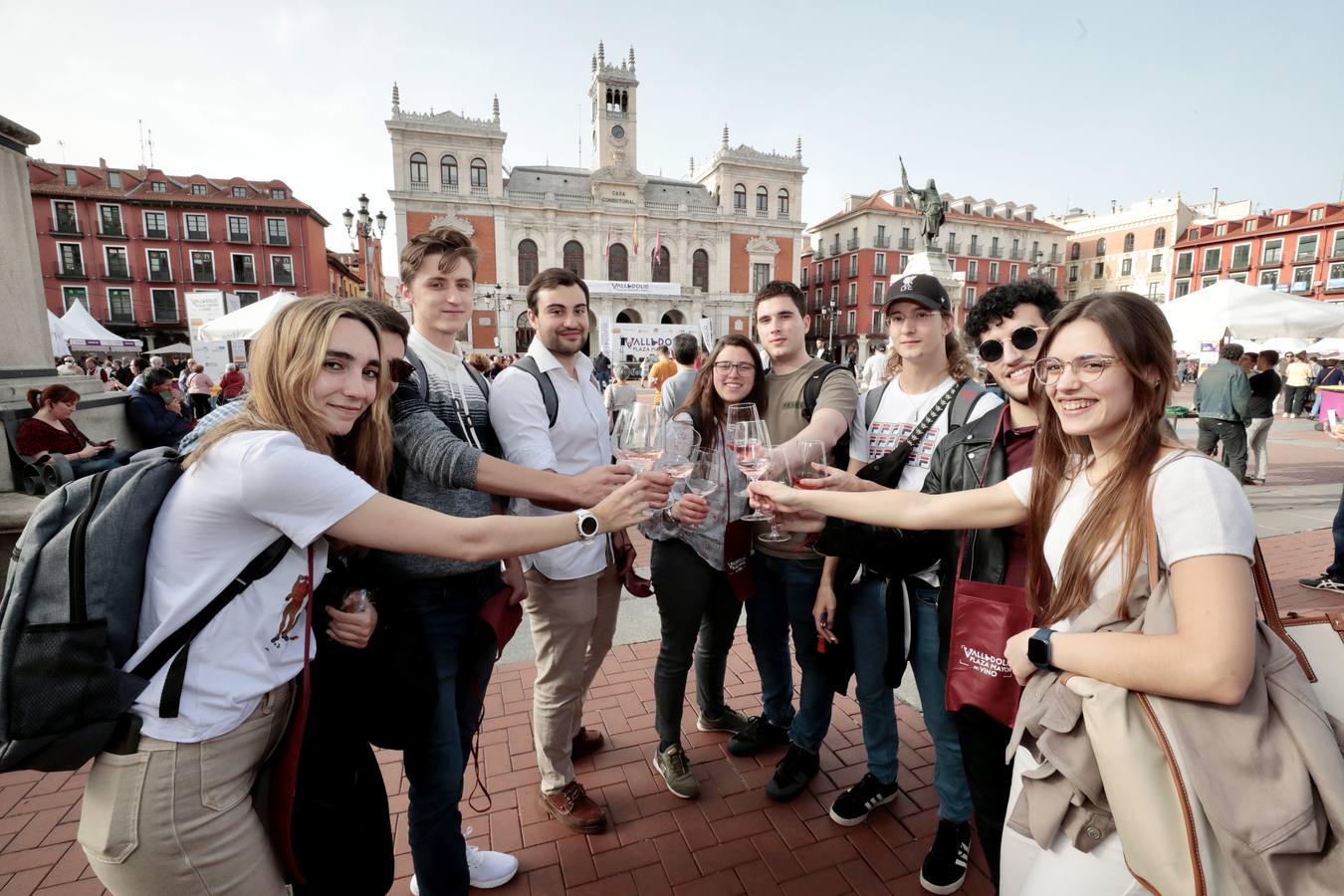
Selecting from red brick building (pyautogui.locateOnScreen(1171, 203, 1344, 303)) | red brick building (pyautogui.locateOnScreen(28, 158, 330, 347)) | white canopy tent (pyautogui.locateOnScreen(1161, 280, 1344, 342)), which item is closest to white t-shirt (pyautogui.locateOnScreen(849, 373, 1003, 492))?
white canopy tent (pyautogui.locateOnScreen(1161, 280, 1344, 342))

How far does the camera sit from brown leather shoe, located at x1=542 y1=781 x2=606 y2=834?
2547 mm

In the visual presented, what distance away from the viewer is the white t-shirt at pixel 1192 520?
112 cm

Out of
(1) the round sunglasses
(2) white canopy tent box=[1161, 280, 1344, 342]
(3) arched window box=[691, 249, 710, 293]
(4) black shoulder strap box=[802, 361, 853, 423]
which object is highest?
(3) arched window box=[691, 249, 710, 293]

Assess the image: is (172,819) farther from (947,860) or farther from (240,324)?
(240,324)

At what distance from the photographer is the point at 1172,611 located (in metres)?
1.17

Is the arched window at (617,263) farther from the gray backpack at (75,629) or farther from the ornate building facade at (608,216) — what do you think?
the gray backpack at (75,629)

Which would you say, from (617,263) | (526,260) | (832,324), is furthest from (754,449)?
(832,324)

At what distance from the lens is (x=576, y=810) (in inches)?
101

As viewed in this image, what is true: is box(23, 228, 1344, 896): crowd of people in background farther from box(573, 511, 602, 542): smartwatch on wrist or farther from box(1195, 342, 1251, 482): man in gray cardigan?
box(1195, 342, 1251, 482): man in gray cardigan

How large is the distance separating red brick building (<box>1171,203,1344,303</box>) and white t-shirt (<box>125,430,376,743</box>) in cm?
4605

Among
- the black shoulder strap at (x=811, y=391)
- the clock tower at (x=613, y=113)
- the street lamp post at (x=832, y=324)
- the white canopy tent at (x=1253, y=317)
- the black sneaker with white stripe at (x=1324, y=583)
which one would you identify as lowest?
the black sneaker with white stripe at (x=1324, y=583)

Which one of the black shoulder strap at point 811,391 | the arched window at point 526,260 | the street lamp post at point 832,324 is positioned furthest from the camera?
the street lamp post at point 832,324

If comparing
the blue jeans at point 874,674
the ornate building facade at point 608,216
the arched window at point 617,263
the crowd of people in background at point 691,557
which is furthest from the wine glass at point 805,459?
the arched window at point 617,263

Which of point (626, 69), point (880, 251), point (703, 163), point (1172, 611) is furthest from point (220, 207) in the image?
point (1172, 611)
